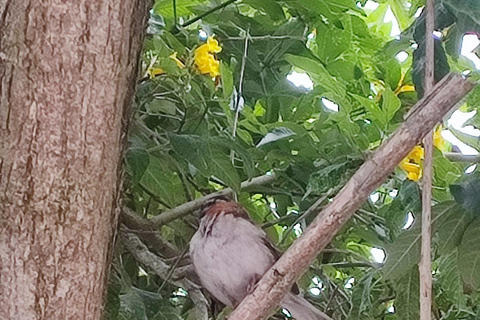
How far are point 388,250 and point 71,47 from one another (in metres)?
0.33

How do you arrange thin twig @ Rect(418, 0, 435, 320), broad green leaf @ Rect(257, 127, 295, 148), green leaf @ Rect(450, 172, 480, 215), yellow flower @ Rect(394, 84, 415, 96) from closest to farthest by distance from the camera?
thin twig @ Rect(418, 0, 435, 320)
green leaf @ Rect(450, 172, 480, 215)
broad green leaf @ Rect(257, 127, 295, 148)
yellow flower @ Rect(394, 84, 415, 96)

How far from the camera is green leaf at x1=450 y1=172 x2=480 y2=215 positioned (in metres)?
0.59

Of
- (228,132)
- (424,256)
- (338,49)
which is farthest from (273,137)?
(424,256)

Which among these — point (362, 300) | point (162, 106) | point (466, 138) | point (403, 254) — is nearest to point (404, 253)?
point (403, 254)

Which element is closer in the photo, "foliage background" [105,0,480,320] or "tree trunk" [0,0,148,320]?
"tree trunk" [0,0,148,320]

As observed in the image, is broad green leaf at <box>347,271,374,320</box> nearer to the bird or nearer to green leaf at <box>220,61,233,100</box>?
the bird

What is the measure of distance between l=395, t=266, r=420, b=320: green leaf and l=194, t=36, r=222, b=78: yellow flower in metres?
0.28

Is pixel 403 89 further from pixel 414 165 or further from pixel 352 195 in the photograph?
pixel 352 195

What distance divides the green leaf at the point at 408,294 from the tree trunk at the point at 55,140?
33cm

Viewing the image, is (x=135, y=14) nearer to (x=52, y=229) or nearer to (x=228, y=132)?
(x=52, y=229)

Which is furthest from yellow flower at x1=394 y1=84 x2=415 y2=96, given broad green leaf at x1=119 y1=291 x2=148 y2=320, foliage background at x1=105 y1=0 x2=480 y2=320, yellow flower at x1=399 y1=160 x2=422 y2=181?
broad green leaf at x1=119 y1=291 x2=148 y2=320

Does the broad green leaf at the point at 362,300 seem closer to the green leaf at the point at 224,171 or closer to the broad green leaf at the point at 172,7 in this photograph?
the green leaf at the point at 224,171

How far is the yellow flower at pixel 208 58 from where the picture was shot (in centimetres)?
79

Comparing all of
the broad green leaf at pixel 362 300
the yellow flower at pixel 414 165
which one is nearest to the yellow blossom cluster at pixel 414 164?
the yellow flower at pixel 414 165
